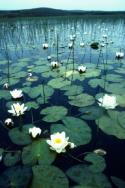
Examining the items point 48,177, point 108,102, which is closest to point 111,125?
point 108,102

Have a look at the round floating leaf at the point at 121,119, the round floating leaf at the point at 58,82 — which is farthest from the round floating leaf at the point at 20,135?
the round floating leaf at the point at 58,82

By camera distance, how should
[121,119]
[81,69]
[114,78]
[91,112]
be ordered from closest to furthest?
1. [121,119]
2. [91,112]
3. [114,78]
4. [81,69]

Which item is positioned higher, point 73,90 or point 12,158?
point 73,90

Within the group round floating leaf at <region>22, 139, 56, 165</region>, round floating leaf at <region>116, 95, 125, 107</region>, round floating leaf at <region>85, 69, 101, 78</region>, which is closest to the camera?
round floating leaf at <region>22, 139, 56, 165</region>

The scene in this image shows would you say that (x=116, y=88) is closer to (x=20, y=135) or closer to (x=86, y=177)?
(x=20, y=135)

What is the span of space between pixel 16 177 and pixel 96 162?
769 mm

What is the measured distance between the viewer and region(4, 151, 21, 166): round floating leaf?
226 cm

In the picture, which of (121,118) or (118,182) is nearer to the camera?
(118,182)

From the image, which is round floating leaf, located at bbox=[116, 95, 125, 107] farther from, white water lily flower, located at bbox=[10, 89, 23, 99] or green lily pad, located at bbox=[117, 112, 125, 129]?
white water lily flower, located at bbox=[10, 89, 23, 99]

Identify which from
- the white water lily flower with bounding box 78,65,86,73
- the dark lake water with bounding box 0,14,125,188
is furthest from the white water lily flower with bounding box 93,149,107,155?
the white water lily flower with bounding box 78,65,86,73

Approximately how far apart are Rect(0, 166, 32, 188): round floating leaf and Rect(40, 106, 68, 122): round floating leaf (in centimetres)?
91

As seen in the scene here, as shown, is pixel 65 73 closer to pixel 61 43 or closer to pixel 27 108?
pixel 27 108

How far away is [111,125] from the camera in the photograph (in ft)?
8.95

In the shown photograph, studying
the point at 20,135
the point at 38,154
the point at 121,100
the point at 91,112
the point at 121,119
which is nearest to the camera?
the point at 38,154
